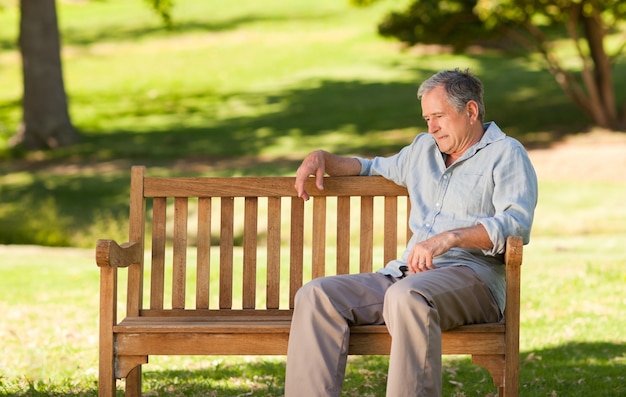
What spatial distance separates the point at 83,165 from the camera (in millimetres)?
18297

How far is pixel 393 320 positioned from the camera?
406 cm

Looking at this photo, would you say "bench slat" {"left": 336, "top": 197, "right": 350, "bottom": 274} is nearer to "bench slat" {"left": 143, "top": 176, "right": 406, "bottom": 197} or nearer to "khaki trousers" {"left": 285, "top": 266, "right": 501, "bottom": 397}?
"bench slat" {"left": 143, "top": 176, "right": 406, "bottom": 197}

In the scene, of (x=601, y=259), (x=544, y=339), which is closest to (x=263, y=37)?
(x=601, y=259)

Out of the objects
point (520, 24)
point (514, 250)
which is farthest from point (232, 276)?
point (520, 24)

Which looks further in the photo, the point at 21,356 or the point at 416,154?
the point at 21,356

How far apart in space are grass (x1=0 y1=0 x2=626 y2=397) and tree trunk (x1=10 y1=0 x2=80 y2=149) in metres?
0.47

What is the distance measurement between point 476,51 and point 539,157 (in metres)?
11.9

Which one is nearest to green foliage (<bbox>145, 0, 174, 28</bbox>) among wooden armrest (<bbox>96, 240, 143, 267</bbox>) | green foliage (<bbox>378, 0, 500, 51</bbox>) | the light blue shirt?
green foliage (<bbox>378, 0, 500, 51</bbox>)

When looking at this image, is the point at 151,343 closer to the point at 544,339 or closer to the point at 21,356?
the point at 21,356

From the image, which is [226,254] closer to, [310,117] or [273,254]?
[273,254]

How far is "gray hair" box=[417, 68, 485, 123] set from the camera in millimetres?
4512

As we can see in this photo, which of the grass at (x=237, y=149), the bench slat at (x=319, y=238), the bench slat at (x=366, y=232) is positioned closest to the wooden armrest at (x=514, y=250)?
the bench slat at (x=366, y=232)

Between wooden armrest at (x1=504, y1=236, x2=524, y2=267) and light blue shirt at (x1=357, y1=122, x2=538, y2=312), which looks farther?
light blue shirt at (x1=357, y1=122, x2=538, y2=312)

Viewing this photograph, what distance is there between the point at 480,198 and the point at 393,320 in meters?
0.73
